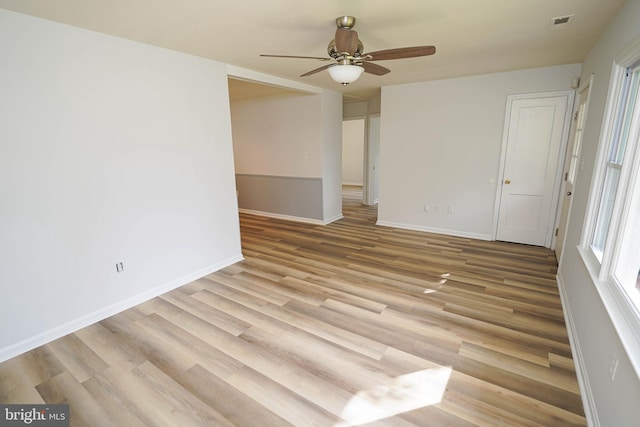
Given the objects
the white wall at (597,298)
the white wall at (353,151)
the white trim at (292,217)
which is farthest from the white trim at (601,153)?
the white wall at (353,151)

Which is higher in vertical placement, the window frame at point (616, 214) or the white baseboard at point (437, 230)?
the window frame at point (616, 214)

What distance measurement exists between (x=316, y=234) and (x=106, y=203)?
3116 millimetres

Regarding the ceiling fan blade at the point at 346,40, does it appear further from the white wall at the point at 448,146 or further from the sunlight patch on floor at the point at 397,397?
the white wall at the point at 448,146

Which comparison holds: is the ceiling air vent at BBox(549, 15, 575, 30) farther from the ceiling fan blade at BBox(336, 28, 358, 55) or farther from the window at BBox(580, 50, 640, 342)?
the ceiling fan blade at BBox(336, 28, 358, 55)

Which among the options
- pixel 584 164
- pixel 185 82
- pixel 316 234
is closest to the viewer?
pixel 584 164

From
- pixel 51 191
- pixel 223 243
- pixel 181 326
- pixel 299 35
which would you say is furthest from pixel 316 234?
pixel 51 191

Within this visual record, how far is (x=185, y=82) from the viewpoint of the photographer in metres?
3.07

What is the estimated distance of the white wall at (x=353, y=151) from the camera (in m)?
10.4

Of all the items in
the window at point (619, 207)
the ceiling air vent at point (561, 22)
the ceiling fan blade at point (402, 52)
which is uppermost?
the ceiling air vent at point (561, 22)

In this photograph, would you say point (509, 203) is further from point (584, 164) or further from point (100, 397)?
point (100, 397)

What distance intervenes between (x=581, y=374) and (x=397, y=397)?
1.19 meters

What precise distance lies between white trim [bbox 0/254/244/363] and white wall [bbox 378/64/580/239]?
3.44 metres

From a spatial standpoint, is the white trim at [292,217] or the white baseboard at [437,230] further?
the white trim at [292,217]

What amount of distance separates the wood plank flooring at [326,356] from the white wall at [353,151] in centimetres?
744
